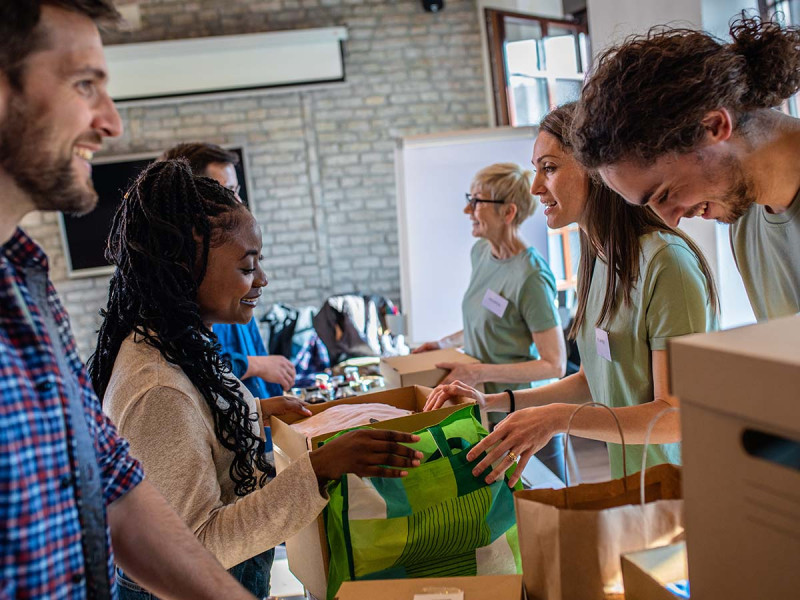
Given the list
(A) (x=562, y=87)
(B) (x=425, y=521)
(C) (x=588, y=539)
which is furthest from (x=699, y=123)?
(A) (x=562, y=87)

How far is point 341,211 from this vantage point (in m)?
6.32

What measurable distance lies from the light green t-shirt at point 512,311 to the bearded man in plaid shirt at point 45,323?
1865 millimetres

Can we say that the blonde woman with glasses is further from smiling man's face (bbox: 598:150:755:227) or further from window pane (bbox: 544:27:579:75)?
window pane (bbox: 544:27:579:75)

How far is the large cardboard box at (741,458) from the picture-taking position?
1.99 ft

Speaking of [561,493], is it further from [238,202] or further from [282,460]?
[238,202]

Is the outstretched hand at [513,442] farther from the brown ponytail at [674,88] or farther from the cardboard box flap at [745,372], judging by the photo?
the cardboard box flap at [745,372]

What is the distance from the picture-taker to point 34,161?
2.53 feet

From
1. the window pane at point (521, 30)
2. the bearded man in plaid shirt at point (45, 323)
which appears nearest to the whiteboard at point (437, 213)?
the window pane at point (521, 30)

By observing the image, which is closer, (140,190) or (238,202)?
(140,190)

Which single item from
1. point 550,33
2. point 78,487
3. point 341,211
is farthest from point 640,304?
point 341,211

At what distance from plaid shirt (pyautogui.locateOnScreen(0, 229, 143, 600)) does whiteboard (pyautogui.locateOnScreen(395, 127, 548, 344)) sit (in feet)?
10.5

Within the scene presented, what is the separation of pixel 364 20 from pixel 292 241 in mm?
2008

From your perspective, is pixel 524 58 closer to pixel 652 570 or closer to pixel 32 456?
pixel 652 570

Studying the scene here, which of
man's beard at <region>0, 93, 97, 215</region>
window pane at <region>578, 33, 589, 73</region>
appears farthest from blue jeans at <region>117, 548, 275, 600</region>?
window pane at <region>578, 33, 589, 73</region>
